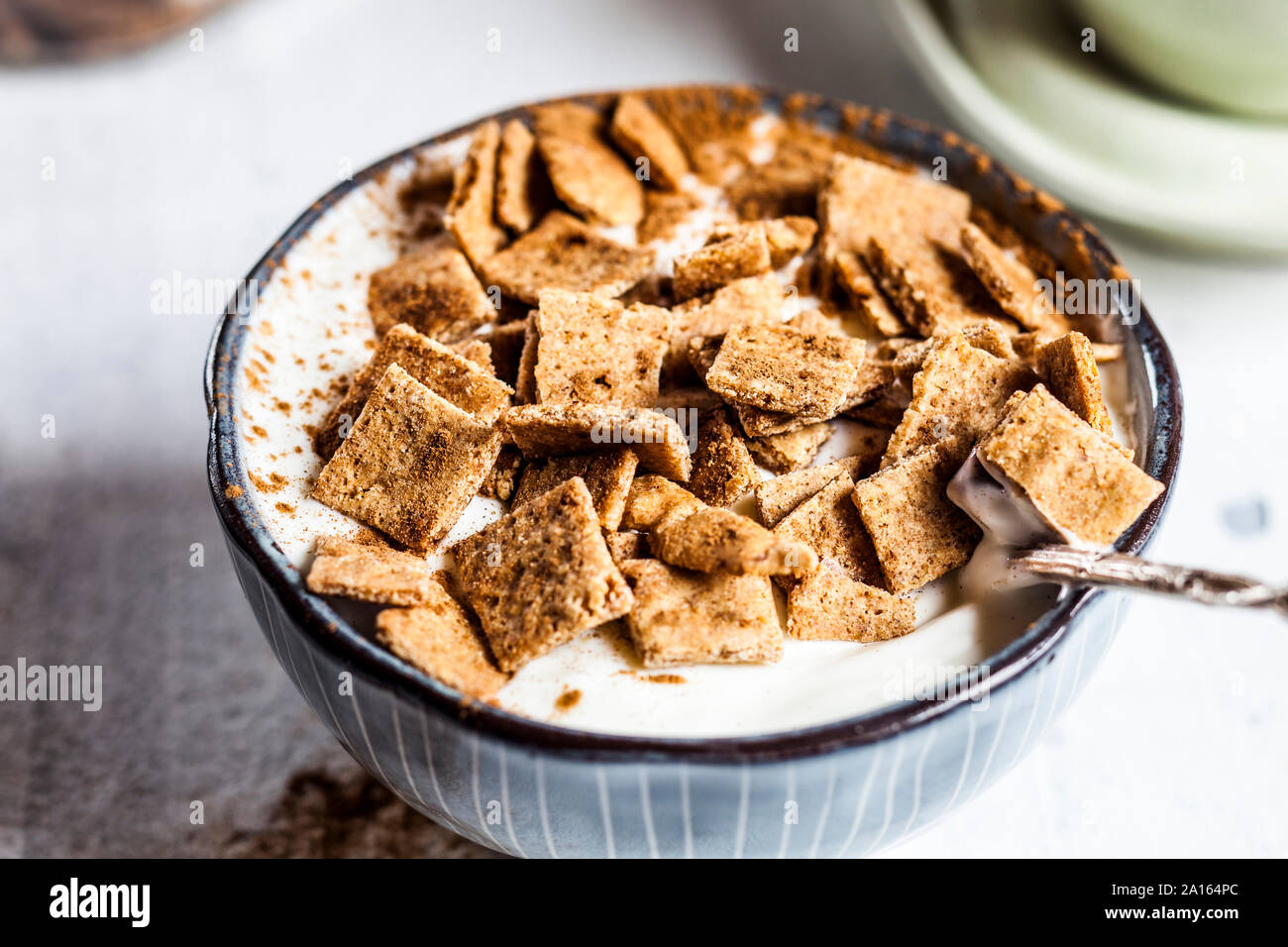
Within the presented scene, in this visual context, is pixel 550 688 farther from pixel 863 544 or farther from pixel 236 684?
pixel 236 684

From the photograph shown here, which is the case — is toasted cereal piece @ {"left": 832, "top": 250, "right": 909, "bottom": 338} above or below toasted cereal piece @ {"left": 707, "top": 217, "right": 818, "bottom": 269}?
below

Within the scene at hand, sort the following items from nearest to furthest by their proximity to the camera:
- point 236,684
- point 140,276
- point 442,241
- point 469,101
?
point 442,241, point 236,684, point 140,276, point 469,101

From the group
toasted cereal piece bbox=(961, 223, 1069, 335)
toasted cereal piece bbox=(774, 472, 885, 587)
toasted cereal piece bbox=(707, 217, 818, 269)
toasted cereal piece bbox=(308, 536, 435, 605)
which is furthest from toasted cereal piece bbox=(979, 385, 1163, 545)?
toasted cereal piece bbox=(308, 536, 435, 605)

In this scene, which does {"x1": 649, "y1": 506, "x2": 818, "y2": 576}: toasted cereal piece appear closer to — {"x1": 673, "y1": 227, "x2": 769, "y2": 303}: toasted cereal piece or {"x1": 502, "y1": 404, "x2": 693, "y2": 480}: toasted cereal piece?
{"x1": 502, "y1": 404, "x2": 693, "y2": 480}: toasted cereal piece

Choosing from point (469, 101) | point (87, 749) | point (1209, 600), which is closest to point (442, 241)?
point (87, 749)

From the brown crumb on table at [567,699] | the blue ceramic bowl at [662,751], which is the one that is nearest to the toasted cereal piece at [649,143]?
the blue ceramic bowl at [662,751]

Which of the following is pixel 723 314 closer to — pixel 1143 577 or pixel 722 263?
pixel 722 263

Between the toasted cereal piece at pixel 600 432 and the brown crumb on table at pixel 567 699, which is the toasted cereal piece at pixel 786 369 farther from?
the brown crumb on table at pixel 567 699
